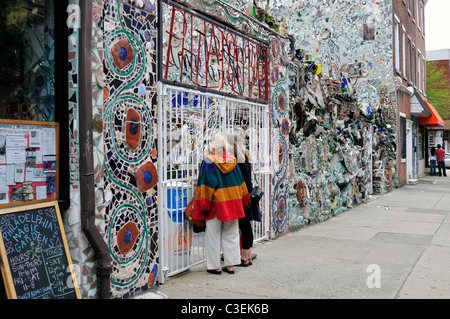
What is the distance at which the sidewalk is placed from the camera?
4605 millimetres

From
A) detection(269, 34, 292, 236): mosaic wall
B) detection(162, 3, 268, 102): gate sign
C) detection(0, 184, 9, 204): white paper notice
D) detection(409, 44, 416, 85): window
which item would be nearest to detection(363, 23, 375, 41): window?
detection(409, 44, 416, 85): window

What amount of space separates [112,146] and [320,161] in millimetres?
6454

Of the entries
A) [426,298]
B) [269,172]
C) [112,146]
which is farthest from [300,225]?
[112,146]

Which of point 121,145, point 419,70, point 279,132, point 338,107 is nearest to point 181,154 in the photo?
point 121,145

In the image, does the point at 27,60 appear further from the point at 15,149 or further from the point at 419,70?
the point at 419,70

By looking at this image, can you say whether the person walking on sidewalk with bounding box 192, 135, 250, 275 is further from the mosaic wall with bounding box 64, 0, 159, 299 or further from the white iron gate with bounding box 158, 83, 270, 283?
the mosaic wall with bounding box 64, 0, 159, 299

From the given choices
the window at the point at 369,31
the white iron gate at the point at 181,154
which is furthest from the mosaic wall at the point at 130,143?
the window at the point at 369,31

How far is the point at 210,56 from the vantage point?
596 cm

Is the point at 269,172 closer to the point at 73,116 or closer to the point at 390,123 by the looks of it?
the point at 73,116

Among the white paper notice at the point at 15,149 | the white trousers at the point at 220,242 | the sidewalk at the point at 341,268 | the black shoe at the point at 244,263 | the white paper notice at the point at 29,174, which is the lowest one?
the sidewalk at the point at 341,268

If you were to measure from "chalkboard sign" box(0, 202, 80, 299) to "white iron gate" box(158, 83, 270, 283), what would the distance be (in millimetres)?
1351

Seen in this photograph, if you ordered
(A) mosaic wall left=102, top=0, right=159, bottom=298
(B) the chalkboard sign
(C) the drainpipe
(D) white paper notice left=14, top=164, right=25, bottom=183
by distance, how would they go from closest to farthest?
(B) the chalkboard sign → (D) white paper notice left=14, top=164, right=25, bottom=183 → (C) the drainpipe → (A) mosaic wall left=102, top=0, right=159, bottom=298

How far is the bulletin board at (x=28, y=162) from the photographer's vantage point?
11.1 ft

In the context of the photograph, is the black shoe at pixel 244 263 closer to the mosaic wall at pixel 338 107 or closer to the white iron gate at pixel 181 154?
the white iron gate at pixel 181 154
